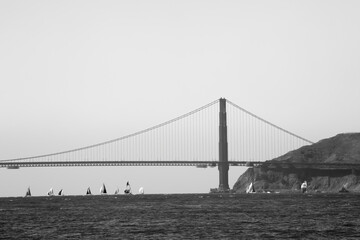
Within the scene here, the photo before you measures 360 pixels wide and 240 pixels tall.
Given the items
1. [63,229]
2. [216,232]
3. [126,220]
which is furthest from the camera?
[126,220]

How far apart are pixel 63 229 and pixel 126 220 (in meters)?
13.4

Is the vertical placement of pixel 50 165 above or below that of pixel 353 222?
above

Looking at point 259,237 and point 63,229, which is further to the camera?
point 63,229

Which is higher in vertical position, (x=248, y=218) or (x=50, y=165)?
(x=50, y=165)

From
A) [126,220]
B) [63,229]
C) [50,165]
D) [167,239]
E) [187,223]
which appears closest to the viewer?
[167,239]

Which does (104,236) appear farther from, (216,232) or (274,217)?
(274,217)

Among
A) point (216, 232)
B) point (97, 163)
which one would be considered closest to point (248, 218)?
point (216, 232)

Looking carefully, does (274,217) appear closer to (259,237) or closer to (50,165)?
(259,237)

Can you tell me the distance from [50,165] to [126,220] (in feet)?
339

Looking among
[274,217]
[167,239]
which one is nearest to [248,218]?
[274,217]

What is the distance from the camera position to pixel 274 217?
8750cm

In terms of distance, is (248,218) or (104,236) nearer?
(104,236)

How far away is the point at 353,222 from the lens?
77.8m

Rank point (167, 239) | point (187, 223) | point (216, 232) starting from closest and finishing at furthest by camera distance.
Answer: point (167, 239)
point (216, 232)
point (187, 223)
